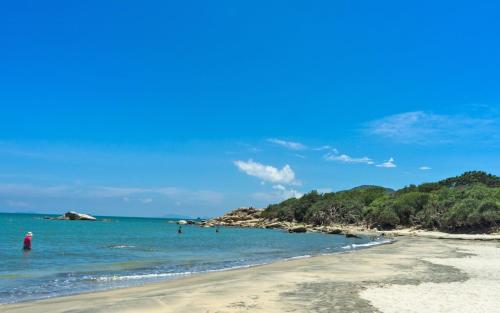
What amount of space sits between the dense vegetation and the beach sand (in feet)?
156

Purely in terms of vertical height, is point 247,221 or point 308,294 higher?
point 247,221

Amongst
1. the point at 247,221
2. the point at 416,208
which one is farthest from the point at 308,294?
the point at 247,221

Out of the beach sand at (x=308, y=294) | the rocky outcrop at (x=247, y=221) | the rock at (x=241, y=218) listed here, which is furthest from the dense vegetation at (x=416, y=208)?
the beach sand at (x=308, y=294)

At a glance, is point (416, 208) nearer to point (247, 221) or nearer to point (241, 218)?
point (247, 221)

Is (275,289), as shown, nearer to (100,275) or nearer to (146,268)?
(100,275)

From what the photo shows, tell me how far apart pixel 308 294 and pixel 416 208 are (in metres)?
77.4

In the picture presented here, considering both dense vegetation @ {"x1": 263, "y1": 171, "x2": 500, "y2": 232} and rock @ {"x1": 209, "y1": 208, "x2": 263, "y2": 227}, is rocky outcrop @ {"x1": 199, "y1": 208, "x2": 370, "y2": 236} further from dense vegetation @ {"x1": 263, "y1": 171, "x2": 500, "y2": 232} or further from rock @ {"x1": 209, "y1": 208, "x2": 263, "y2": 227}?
dense vegetation @ {"x1": 263, "y1": 171, "x2": 500, "y2": 232}

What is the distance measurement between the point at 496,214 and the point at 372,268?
4574 centimetres

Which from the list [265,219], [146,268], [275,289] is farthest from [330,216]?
[275,289]

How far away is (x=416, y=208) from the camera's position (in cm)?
8725

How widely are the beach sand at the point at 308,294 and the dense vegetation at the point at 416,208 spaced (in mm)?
47439

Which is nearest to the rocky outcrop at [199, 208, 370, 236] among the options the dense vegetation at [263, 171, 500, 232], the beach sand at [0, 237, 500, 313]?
the dense vegetation at [263, 171, 500, 232]

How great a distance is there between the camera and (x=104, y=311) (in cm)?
1399

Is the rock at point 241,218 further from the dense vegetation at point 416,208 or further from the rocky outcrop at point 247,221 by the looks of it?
the dense vegetation at point 416,208
